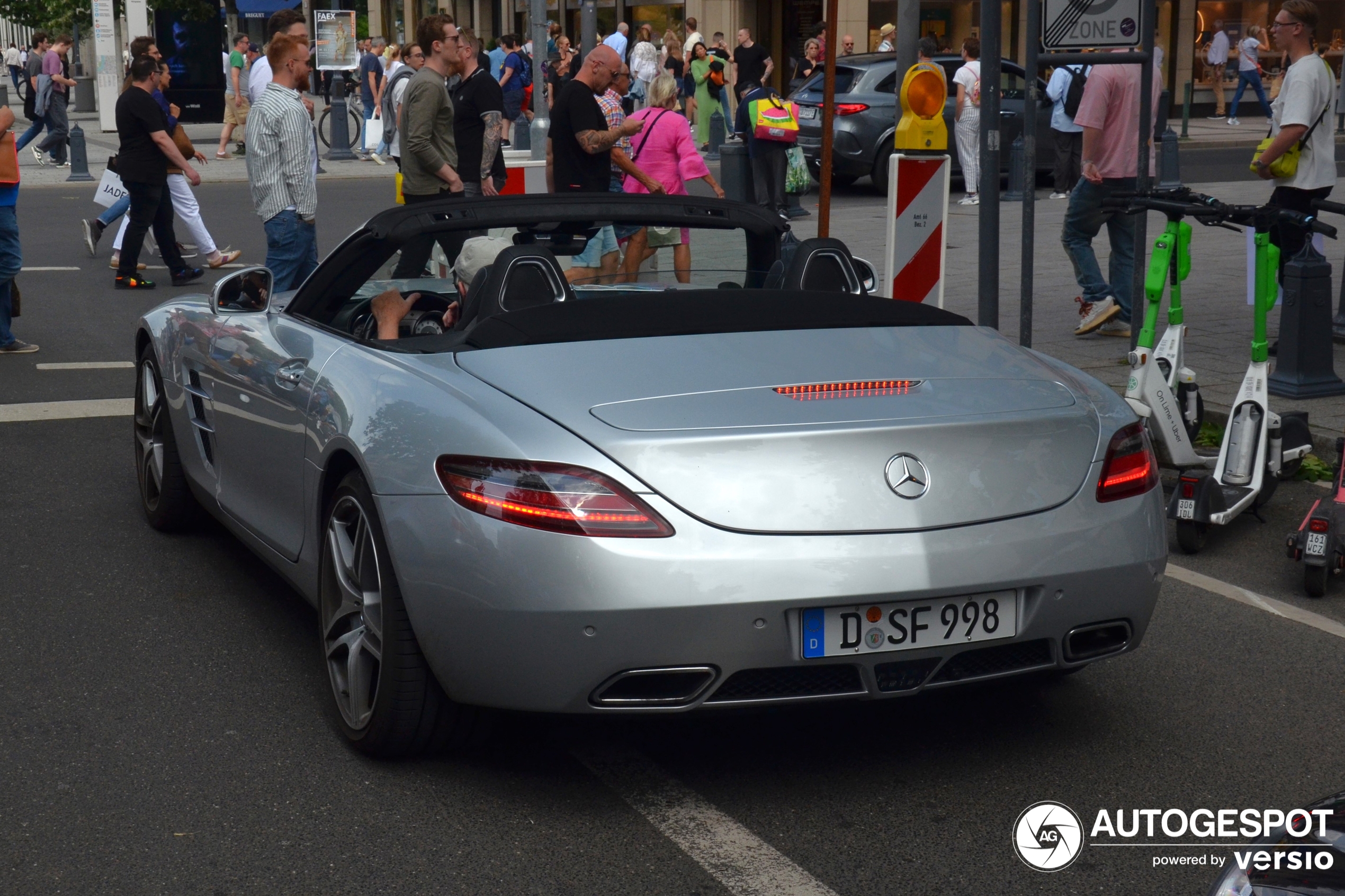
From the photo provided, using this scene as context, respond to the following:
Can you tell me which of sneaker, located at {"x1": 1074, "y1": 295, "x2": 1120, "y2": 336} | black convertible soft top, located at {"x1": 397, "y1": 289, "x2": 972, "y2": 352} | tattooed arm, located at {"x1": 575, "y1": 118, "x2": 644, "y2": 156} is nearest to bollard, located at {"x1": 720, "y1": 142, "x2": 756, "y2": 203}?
tattooed arm, located at {"x1": 575, "y1": 118, "x2": 644, "y2": 156}

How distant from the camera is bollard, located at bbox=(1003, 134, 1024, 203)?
18328mm

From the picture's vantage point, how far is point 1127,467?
3572 millimetres

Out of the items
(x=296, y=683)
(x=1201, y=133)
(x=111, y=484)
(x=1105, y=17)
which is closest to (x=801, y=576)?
(x=296, y=683)

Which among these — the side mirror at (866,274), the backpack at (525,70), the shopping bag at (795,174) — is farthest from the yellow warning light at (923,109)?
the backpack at (525,70)

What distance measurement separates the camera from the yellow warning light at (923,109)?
8.30m

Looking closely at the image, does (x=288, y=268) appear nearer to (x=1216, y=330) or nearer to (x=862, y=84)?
(x=1216, y=330)

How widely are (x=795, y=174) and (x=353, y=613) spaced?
40.5ft

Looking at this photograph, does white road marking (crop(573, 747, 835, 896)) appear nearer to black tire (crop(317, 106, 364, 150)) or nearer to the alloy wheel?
the alloy wheel

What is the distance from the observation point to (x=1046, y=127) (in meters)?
20.7

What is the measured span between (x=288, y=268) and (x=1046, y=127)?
532 inches

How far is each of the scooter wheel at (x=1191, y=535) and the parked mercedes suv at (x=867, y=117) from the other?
13925 mm

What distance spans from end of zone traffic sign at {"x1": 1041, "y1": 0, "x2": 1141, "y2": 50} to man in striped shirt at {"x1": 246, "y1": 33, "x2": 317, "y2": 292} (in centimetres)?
A: 430

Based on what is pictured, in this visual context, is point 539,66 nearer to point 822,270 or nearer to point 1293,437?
point 1293,437

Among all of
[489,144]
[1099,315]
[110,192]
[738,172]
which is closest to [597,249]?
[1099,315]
